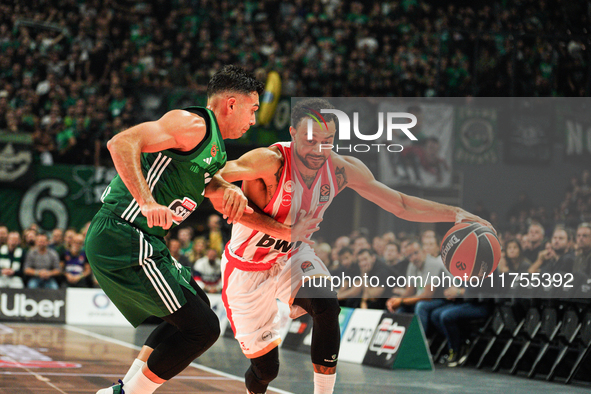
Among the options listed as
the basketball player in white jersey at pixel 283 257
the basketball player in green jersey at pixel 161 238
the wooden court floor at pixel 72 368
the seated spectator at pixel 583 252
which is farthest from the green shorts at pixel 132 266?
the seated spectator at pixel 583 252

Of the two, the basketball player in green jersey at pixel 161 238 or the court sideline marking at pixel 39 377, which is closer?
the basketball player in green jersey at pixel 161 238

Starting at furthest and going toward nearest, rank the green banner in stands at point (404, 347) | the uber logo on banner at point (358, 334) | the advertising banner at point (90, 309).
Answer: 1. the advertising banner at point (90, 309)
2. the uber logo on banner at point (358, 334)
3. the green banner in stands at point (404, 347)

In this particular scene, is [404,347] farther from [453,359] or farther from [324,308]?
[324,308]

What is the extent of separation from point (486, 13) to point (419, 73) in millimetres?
3200

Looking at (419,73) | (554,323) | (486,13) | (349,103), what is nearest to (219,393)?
(349,103)

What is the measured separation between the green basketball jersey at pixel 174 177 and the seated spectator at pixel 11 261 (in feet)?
31.6

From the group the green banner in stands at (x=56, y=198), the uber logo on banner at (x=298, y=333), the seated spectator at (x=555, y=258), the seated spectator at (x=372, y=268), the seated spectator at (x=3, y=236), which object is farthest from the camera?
the green banner in stands at (x=56, y=198)

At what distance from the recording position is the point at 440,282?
248 inches

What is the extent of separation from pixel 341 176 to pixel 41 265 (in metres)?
9.55

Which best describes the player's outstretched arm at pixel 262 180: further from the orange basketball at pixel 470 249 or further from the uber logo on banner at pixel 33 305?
the uber logo on banner at pixel 33 305

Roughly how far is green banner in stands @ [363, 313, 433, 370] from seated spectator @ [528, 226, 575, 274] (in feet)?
8.92

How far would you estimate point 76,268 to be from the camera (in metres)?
13.3

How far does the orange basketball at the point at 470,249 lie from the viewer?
5.29 meters

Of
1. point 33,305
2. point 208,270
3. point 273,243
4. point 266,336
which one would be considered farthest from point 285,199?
point 33,305
